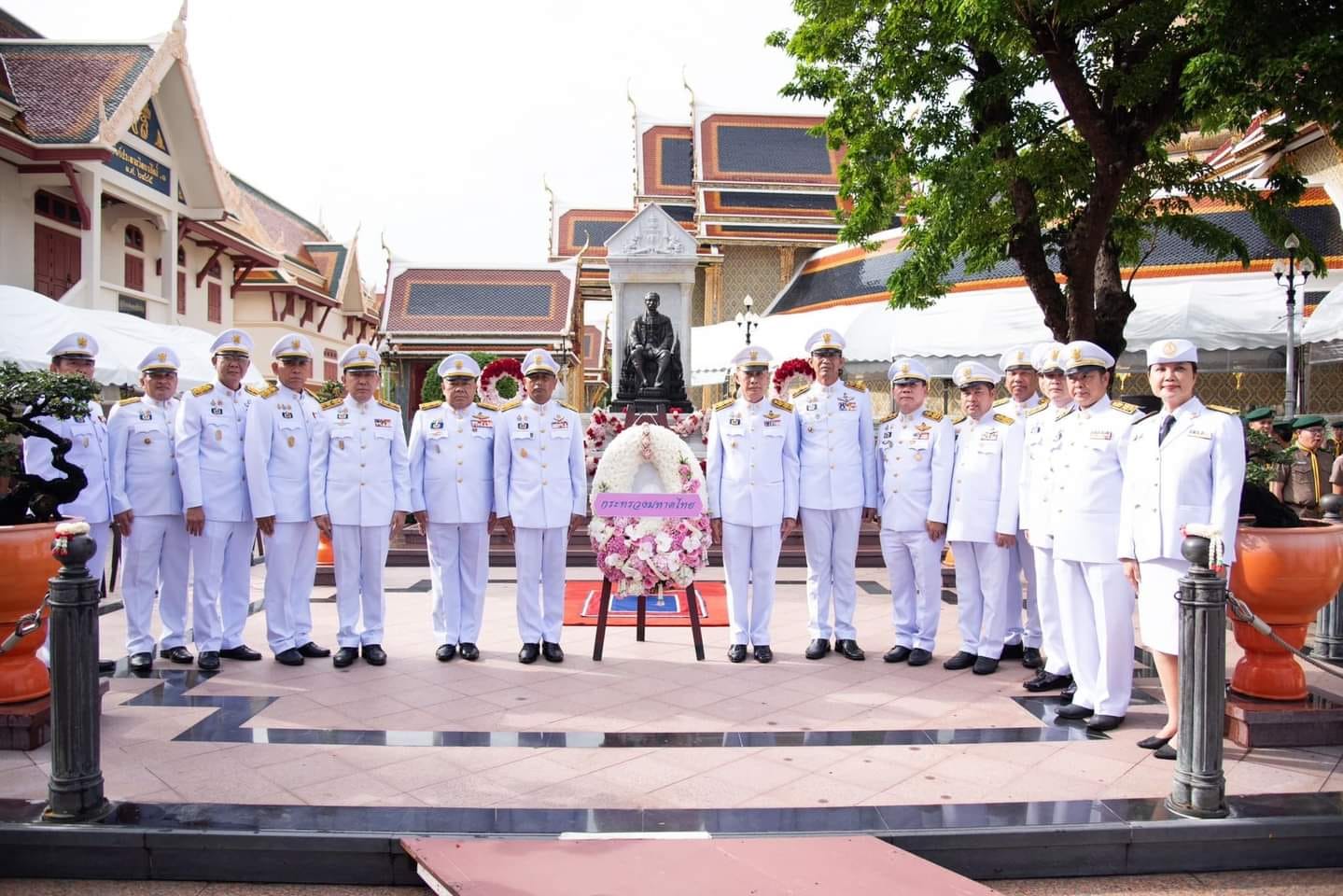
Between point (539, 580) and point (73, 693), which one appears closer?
point (73, 693)

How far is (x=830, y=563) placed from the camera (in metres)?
5.46

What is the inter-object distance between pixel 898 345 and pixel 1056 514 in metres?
13.4

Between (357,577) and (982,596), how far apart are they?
12.2 ft

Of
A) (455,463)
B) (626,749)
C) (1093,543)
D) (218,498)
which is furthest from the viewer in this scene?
(455,463)

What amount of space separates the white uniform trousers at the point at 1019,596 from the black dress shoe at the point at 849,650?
2.98ft

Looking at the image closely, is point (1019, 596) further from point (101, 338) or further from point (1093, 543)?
point (101, 338)

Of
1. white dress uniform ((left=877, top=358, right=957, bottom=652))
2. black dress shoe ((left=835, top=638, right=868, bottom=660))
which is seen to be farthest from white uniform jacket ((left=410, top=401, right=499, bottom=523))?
white dress uniform ((left=877, top=358, right=957, bottom=652))

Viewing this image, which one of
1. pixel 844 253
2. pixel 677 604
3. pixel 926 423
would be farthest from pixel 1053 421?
pixel 844 253

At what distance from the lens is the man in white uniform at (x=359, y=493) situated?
5219 mm

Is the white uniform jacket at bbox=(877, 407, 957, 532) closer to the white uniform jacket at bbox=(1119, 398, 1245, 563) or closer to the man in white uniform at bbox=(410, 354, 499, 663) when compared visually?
the white uniform jacket at bbox=(1119, 398, 1245, 563)

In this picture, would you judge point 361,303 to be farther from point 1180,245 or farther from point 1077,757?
point 1077,757

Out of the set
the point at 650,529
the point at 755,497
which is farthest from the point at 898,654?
the point at 650,529

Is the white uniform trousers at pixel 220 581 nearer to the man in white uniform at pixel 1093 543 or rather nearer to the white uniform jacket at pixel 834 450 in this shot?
the white uniform jacket at pixel 834 450

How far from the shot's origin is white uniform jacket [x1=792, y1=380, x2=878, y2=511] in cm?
539
